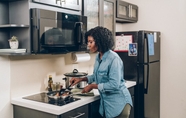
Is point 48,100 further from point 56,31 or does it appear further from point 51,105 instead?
point 56,31

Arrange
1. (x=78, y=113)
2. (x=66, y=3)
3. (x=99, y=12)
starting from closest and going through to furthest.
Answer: (x=78, y=113), (x=66, y=3), (x=99, y=12)

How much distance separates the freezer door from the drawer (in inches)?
50.2

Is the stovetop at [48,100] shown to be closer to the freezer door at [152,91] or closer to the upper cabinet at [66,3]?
the upper cabinet at [66,3]

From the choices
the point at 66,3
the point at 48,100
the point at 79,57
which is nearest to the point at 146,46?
the point at 79,57

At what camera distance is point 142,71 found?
3102 mm

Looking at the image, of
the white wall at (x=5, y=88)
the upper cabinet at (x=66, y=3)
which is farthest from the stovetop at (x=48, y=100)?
the upper cabinet at (x=66, y=3)

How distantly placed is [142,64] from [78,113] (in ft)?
4.57

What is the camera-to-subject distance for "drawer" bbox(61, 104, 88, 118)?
1.89 meters

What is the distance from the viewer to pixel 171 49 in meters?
3.50

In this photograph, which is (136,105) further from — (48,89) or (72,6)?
(72,6)

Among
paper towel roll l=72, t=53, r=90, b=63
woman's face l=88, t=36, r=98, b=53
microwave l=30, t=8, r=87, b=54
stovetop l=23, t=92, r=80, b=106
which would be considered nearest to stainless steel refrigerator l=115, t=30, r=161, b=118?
paper towel roll l=72, t=53, r=90, b=63

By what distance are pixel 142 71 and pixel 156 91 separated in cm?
58

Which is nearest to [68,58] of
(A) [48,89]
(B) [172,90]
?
(A) [48,89]

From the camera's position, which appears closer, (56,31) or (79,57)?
(56,31)
